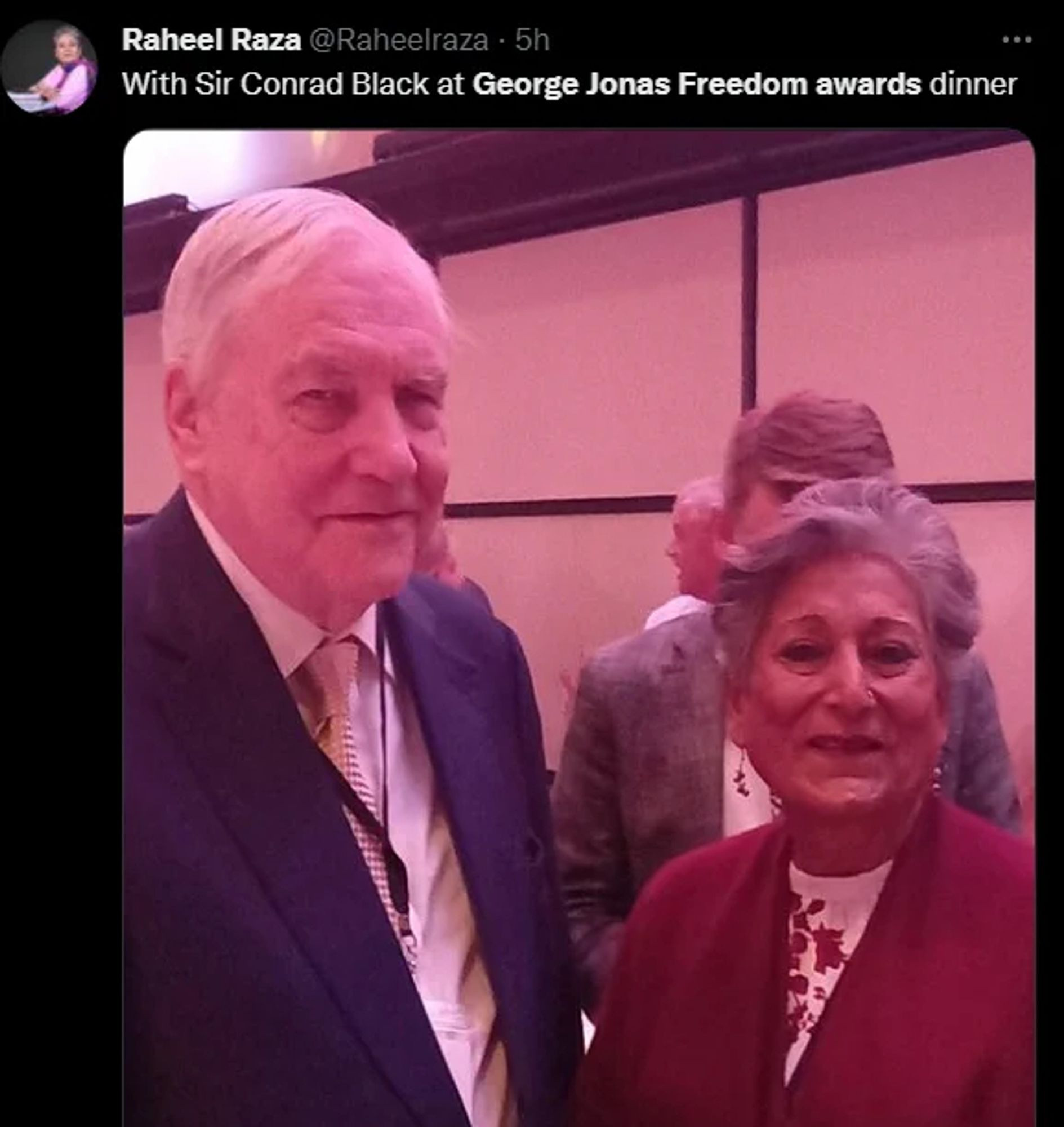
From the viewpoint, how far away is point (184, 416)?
103 cm

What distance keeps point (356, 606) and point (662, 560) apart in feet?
0.86

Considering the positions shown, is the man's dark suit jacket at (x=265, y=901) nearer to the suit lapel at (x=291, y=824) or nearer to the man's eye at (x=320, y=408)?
the suit lapel at (x=291, y=824)

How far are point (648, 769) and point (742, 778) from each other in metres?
0.08

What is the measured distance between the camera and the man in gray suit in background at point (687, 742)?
3.45ft

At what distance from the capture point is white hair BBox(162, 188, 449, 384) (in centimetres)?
101

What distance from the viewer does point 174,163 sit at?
3.47ft

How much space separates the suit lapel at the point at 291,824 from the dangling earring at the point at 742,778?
0.31 metres

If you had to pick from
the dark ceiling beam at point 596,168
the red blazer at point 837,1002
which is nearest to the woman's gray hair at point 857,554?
the red blazer at point 837,1002
